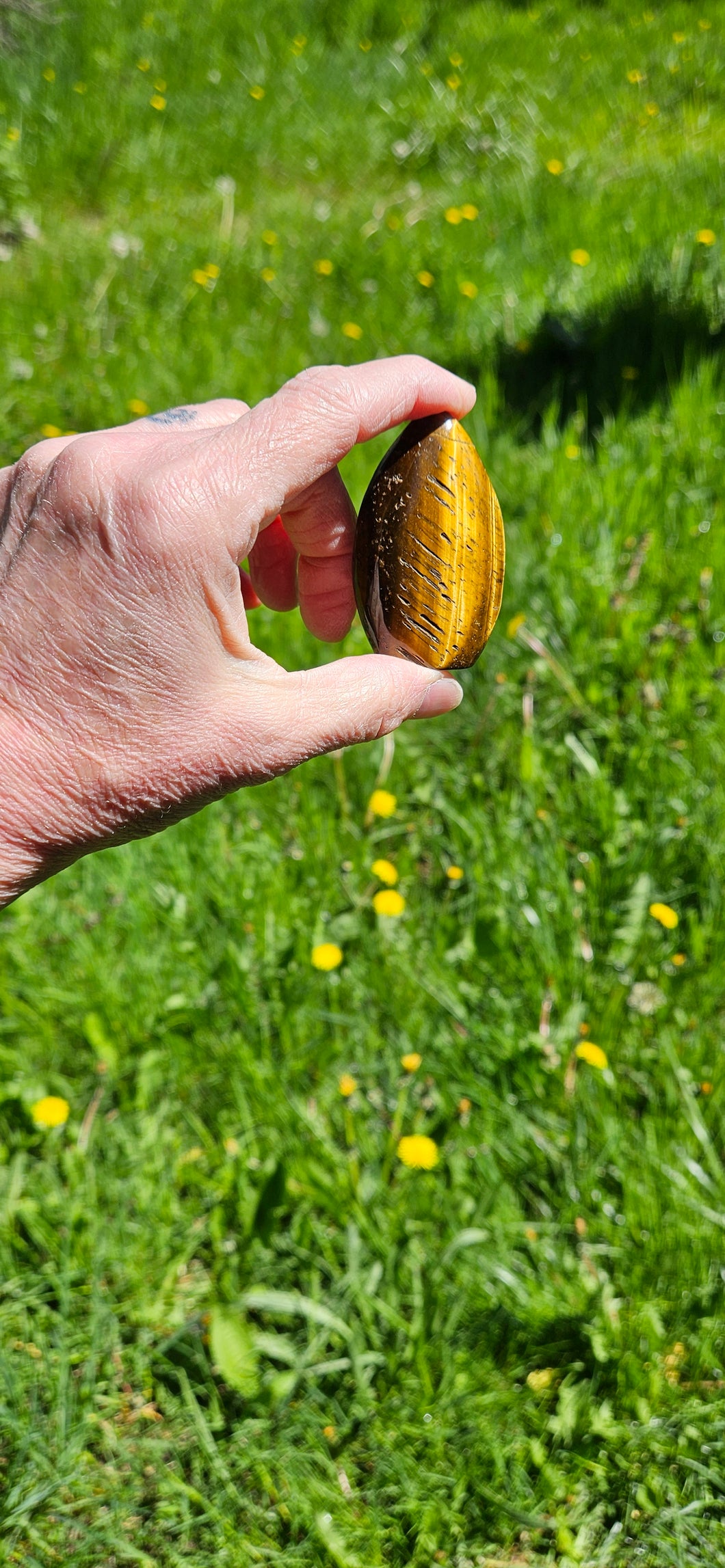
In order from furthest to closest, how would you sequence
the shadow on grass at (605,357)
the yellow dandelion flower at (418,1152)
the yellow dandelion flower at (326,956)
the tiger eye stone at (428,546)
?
the shadow on grass at (605,357), the yellow dandelion flower at (326,956), the yellow dandelion flower at (418,1152), the tiger eye stone at (428,546)

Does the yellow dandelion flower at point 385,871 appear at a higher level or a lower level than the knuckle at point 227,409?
lower

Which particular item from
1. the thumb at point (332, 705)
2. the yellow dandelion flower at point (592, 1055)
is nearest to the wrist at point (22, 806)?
the thumb at point (332, 705)

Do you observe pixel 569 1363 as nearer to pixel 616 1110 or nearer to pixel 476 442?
pixel 616 1110

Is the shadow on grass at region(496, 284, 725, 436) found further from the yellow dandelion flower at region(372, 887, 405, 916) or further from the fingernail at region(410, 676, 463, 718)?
the fingernail at region(410, 676, 463, 718)

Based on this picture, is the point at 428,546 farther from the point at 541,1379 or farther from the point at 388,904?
the point at 541,1379

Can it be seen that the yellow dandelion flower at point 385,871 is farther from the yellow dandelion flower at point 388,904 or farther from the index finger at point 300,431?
the index finger at point 300,431

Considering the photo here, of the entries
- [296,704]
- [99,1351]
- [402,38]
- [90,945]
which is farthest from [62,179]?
[99,1351]
